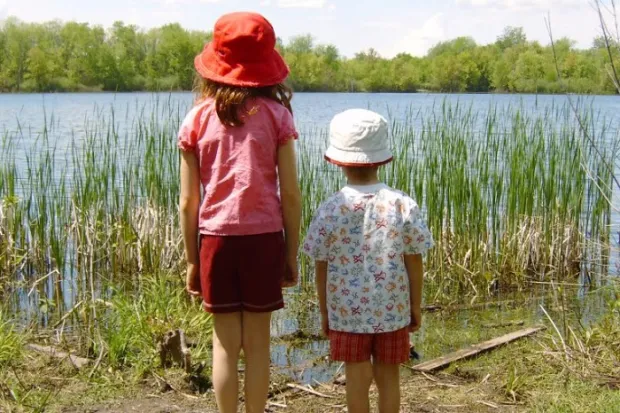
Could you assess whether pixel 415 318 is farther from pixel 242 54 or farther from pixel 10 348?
pixel 10 348

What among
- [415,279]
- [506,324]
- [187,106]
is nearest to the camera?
[415,279]

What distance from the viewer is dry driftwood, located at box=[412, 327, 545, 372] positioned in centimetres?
340

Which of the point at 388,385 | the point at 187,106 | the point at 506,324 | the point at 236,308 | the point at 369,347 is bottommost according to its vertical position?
the point at 506,324

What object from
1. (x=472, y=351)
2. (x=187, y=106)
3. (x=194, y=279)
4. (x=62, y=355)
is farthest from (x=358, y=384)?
(x=187, y=106)

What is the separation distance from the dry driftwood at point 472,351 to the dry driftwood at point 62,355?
4.55 ft

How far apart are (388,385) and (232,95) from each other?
992mm

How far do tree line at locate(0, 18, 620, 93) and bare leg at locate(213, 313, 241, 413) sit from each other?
24.3ft

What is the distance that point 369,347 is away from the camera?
2377 millimetres

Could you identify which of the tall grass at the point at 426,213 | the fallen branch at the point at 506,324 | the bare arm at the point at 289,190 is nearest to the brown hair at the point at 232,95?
the bare arm at the point at 289,190

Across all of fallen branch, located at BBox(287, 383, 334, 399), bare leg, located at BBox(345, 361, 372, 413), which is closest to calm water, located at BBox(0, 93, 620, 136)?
fallen branch, located at BBox(287, 383, 334, 399)

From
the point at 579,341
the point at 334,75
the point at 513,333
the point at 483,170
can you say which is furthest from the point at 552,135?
the point at 334,75

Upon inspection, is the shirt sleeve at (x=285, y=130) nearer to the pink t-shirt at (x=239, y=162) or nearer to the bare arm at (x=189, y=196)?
the pink t-shirt at (x=239, y=162)

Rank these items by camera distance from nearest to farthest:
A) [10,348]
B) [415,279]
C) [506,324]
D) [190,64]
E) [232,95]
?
1. [232,95]
2. [415,279]
3. [10,348]
4. [506,324]
5. [190,64]

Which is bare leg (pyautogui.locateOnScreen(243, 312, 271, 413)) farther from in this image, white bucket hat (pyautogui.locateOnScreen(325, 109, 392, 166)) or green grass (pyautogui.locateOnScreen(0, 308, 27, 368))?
green grass (pyautogui.locateOnScreen(0, 308, 27, 368))
